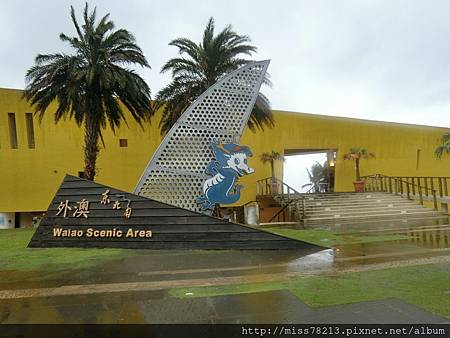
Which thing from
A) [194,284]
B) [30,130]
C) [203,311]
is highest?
[30,130]

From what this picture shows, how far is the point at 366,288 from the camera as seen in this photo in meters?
5.07

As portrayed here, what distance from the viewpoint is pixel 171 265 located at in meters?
7.13

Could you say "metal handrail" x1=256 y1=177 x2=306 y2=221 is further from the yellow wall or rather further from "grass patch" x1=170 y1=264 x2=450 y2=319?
"grass patch" x1=170 y1=264 x2=450 y2=319

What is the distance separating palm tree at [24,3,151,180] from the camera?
1520 centimetres

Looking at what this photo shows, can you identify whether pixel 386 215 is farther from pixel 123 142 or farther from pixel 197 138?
pixel 123 142

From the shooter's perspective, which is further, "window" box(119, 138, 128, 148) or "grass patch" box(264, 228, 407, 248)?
"window" box(119, 138, 128, 148)

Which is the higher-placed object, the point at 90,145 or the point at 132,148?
the point at 90,145

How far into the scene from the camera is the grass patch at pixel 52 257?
7.29 metres

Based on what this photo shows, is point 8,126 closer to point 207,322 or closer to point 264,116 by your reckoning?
point 264,116

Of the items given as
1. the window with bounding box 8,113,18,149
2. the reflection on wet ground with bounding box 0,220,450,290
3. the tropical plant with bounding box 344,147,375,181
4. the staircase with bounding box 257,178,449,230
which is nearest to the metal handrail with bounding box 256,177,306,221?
the staircase with bounding box 257,178,449,230

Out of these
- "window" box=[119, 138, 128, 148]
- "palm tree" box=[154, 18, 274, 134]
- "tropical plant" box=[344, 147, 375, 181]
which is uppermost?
"palm tree" box=[154, 18, 274, 134]

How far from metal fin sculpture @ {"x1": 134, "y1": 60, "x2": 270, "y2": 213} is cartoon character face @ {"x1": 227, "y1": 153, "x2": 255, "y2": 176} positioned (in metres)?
0.51

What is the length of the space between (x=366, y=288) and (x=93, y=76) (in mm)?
13399

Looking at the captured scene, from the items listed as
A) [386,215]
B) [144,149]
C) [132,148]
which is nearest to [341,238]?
[386,215]
